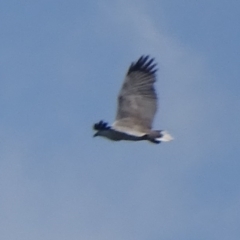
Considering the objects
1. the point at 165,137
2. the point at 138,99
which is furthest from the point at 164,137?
the point at 138,99

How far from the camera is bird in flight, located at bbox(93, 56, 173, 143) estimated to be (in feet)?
105

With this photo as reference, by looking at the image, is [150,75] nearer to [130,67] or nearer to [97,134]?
[130,67]

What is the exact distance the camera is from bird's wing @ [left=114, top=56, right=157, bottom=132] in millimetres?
32969

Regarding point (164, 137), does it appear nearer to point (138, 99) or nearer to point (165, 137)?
point (165, 137)

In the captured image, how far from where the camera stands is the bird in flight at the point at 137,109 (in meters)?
31.9

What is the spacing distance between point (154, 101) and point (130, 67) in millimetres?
1487

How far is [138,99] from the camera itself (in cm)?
3338

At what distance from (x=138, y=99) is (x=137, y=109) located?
29 centimetres

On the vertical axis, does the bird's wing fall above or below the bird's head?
above

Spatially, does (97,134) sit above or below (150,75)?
below

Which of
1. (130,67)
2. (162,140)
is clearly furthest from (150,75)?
(162,140)

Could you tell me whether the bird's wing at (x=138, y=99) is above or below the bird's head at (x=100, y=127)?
above

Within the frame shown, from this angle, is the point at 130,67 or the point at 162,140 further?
the point at 130,67

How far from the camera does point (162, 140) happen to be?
3191cm
